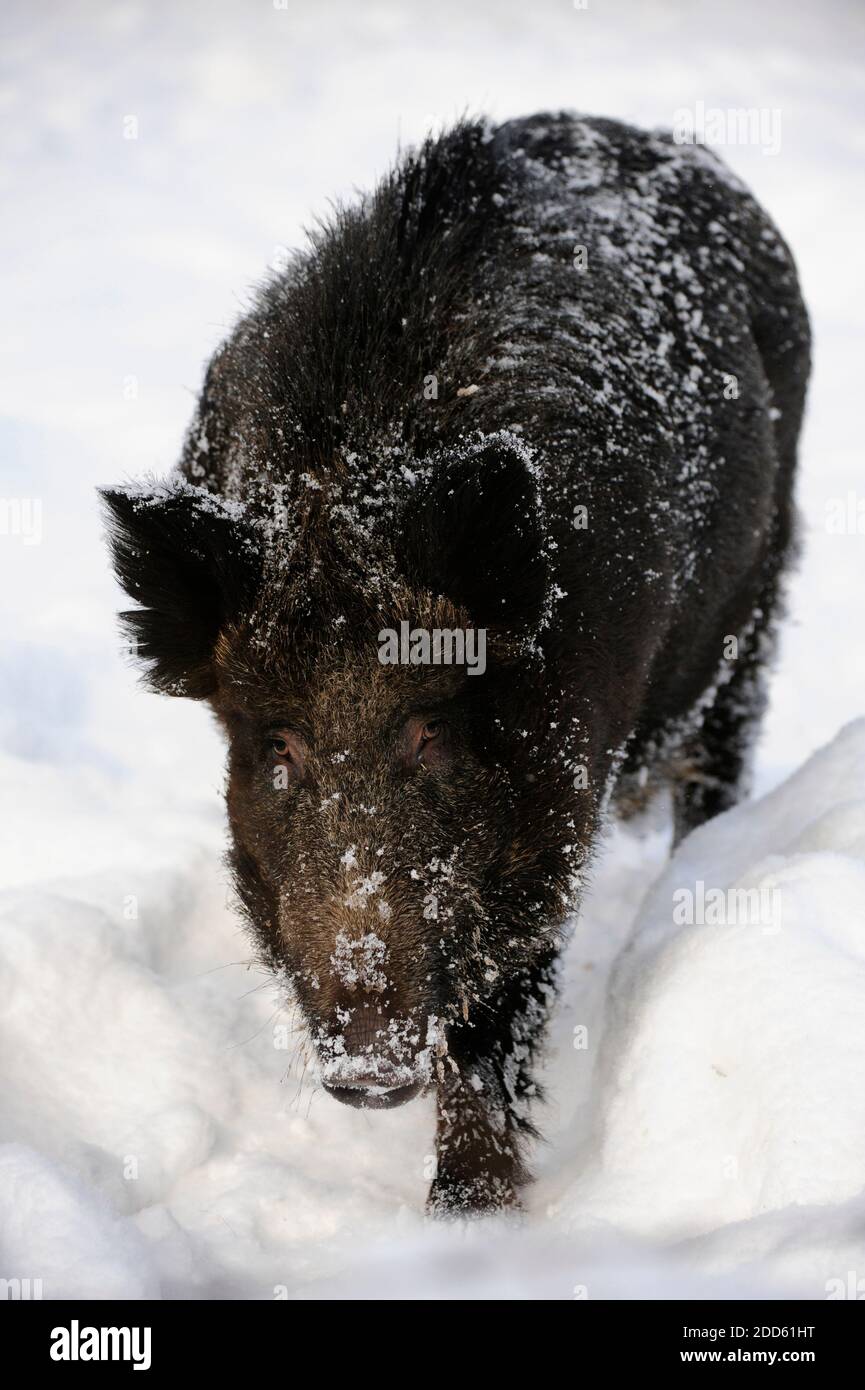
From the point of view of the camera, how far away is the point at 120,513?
2.97m

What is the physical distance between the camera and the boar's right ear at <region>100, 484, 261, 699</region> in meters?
2.91

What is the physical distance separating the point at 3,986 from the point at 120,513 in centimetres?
163

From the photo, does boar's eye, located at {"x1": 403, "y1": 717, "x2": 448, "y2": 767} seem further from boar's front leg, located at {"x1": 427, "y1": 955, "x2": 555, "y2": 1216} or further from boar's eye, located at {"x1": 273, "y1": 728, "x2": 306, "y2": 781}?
boar's front leg, located at {"x1": 427, "y1": 955, "x2": 555, "y2": 1216}

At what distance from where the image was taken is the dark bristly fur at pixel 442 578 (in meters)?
2.82

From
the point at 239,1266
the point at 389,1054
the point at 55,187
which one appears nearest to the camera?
the point at 389,1054

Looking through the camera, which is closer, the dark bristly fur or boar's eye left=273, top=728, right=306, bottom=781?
the dark bristly fur

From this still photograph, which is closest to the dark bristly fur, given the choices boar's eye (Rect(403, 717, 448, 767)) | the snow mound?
boar's eye (Rect(403, 717, 448, 767))

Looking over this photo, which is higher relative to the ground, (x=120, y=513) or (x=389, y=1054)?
(x=120, y=513)

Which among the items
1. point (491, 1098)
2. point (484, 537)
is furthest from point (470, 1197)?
point (484, 537)

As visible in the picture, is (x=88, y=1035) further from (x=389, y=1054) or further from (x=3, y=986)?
(x=389, y=1054)
